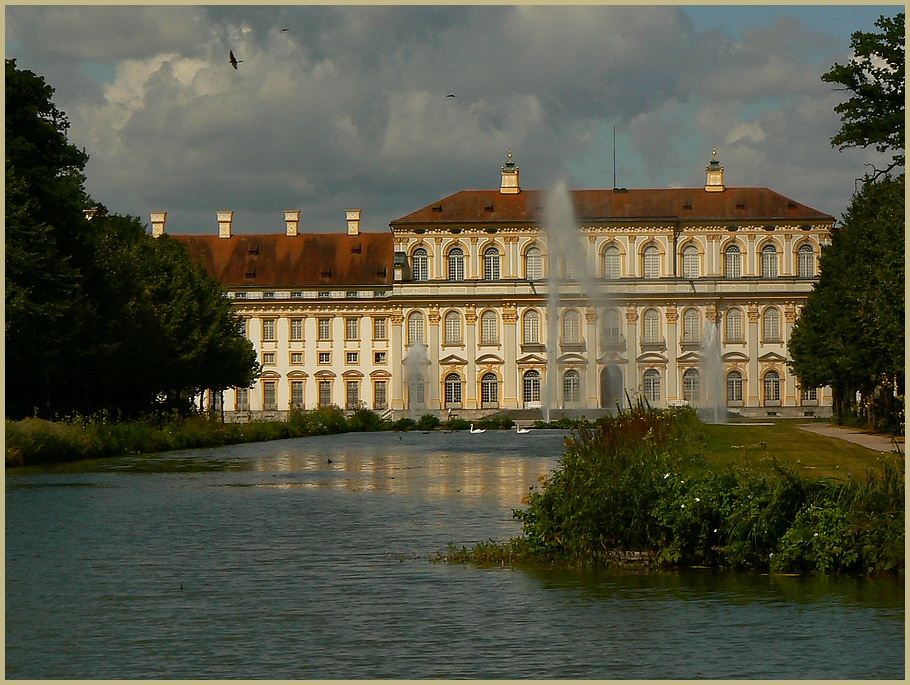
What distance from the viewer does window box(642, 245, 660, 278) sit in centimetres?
10756

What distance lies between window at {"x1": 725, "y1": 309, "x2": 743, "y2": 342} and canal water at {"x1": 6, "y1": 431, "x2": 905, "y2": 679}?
8420 centimetres

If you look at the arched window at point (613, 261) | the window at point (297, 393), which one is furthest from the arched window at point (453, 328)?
the window at point (297, 393)

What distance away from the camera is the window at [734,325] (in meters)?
106

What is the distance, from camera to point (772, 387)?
105 metres

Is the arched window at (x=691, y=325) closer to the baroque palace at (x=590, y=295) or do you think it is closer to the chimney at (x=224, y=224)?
the baroque palace at (x=590, y=295)

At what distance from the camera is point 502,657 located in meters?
12.4

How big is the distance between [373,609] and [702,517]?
3912 mm

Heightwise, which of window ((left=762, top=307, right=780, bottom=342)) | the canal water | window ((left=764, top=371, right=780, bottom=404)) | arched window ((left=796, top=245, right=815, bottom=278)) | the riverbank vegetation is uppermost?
arched window ((left=796, top=245, right=815, bottom=278))

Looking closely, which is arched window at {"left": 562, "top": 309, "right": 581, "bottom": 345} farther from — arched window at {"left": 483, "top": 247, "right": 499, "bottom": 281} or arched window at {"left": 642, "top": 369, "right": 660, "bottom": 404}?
arched window at {"left": 483, "top": 247, "right": 499, "bottom": 281}

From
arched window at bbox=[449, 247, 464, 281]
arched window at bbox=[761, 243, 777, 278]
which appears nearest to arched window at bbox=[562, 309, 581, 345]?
arched window at bbox=[449, 247, 464, 281]

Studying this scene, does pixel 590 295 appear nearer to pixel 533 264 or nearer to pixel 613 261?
pixel 613 261

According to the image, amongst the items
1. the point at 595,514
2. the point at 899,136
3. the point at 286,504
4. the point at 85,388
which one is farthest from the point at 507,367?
the point at 595,514

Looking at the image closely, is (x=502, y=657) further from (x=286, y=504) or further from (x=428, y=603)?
(x=286, y=504)

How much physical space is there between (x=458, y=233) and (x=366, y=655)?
9616 cm
